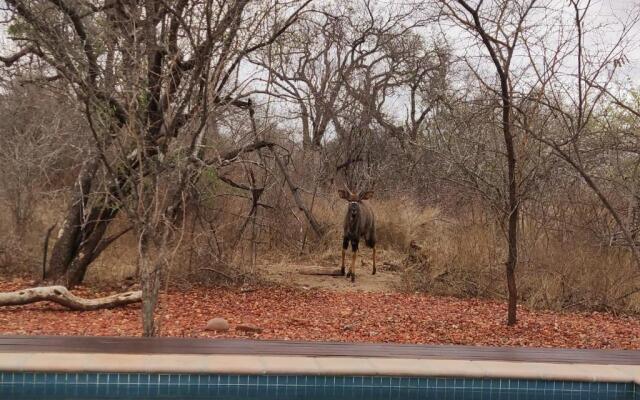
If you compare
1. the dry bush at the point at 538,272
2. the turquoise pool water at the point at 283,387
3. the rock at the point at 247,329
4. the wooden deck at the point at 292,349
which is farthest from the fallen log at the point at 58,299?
the dry bush at the point at 538,272

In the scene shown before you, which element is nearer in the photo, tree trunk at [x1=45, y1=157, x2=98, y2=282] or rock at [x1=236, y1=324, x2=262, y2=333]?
rock at [x1=236, y1=324, x2=262, y2=333]

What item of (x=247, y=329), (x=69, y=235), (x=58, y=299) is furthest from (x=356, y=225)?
(x=58, y=299)

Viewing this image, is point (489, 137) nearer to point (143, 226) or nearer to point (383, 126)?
point (143, 226)

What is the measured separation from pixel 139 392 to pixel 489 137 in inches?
267

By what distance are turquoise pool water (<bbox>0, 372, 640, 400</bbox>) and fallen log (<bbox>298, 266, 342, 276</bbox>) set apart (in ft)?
27.3

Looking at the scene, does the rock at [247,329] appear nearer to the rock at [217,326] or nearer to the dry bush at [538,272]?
the rock at [217,326]

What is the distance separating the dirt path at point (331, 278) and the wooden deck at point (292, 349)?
6.17 metres

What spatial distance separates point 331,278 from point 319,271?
0.35 metres

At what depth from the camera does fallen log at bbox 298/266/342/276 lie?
13227 mm

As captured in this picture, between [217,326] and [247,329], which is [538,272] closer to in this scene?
[247,329]

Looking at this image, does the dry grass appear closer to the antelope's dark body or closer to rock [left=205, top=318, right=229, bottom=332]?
the antelope's dark body

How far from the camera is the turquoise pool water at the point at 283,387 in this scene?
180 inches

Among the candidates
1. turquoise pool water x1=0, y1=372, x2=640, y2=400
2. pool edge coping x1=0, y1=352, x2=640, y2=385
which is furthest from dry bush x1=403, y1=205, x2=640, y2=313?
turquoise pool water x1=0, y1=372, x2=640, y2=400

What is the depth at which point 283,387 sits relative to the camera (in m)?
4.77
